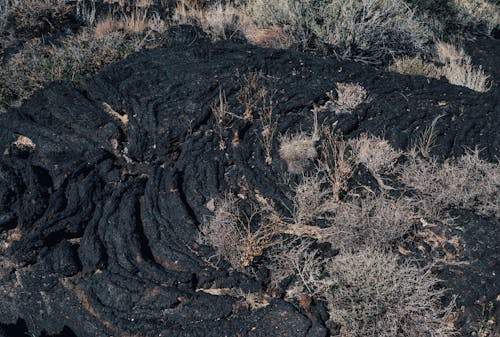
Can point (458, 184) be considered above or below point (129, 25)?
below

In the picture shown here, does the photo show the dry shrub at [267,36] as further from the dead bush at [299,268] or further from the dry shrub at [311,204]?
the dead bush at [299,268]

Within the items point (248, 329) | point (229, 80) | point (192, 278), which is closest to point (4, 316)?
point (192, 278)

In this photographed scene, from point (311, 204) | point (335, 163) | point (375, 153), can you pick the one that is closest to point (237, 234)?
point (311, 204)

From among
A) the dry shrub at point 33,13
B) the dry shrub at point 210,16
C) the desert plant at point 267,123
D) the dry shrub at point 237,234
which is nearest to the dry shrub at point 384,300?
the dry shrub at point 237,234

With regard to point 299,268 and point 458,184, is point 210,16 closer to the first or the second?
point 458,184

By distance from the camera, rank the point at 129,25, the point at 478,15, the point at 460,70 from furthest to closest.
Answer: the point at 478,15, the point at 129,25, the point at 460,70

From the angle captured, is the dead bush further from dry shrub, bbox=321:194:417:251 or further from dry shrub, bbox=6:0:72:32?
dry shrub, bbox=6:0:72:32

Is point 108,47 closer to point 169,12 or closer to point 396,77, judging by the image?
point 169,12

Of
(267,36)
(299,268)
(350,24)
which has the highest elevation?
(350,24)
